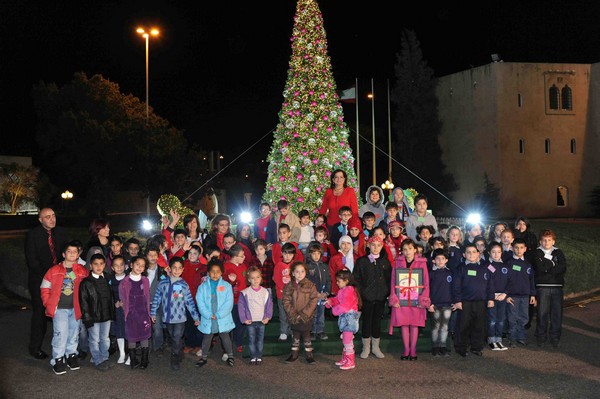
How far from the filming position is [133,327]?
25.2 feet

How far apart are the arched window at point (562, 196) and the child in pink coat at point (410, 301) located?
33.3m

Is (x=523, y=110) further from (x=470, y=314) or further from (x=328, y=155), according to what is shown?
(x=470, y=314)

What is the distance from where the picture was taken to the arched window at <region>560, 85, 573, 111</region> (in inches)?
1469

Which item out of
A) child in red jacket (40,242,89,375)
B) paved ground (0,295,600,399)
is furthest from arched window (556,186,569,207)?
child in red jacket (40,242,89,375)

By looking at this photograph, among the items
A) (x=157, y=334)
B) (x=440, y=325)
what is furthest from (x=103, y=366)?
(x=440, y=325)

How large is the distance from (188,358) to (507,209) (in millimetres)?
32179

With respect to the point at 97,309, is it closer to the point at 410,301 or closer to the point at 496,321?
the point at 410,301

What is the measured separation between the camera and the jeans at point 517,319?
877 centimetres

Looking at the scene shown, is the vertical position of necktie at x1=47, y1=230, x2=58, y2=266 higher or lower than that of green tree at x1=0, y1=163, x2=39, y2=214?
lower

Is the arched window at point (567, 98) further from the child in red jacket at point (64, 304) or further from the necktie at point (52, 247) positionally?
the child in red jacket at point (64, 304)

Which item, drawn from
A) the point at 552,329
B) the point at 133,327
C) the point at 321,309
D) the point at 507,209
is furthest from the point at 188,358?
the point at 507,209

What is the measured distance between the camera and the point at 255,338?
790 cm

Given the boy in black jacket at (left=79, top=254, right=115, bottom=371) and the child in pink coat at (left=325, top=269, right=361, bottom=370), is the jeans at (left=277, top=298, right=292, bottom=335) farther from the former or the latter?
the boy in black jacket at (left=79, top=254, right=115, bottom=371)

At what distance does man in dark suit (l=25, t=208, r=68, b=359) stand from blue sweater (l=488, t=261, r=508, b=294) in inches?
248
